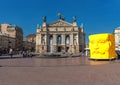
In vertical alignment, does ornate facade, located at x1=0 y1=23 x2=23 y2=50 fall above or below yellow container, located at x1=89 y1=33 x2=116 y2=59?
above

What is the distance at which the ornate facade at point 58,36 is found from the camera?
13912 centimetres

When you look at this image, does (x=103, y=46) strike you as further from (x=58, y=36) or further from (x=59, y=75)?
(x=58, y=36)

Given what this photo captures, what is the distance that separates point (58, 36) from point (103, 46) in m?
109

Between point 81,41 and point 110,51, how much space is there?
362 feet

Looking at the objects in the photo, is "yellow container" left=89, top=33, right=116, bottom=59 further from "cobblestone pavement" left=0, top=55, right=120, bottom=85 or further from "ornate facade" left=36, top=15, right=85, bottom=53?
"ornate facade" left=36, top=15, right=85, bottom=53

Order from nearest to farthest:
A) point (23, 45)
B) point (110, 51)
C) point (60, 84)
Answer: point (60, 84)
point (110, 51)
point (23, 45)

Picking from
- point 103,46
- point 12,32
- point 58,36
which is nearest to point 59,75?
point 103,46

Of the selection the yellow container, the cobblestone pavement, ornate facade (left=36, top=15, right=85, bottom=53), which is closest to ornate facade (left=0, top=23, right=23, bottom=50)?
ornate facade (left=36, top=15, right=85, bottom=53)

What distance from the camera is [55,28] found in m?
141

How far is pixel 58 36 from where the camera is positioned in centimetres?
14250

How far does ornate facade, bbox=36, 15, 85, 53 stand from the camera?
139125 millimetres

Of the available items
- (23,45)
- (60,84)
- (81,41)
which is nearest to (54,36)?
(81,41)

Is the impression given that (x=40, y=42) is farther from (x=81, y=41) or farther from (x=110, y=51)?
(x=110, y=51)

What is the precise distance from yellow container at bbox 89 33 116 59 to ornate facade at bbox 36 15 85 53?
103 m
